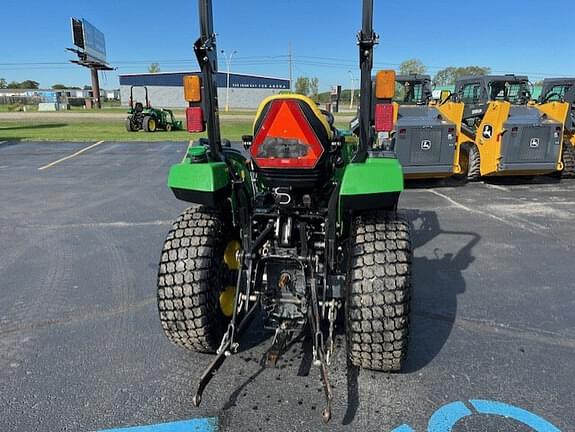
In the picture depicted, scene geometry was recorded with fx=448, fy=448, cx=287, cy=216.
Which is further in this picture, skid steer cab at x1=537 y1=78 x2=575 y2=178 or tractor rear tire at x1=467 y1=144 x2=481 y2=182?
tractor rear tire at x1=467 y1=144 x2=481 y2=182

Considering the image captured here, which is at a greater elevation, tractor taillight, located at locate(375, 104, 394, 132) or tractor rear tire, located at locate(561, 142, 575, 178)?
tractor taillight, located at locate(375, 104, 394, 132)

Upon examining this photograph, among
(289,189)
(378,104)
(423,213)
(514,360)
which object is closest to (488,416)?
(514,360)

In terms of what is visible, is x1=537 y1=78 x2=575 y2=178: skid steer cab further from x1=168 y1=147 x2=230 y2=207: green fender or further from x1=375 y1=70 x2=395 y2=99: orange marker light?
x1=168 y1=147 x2=230 y2=207: green fender

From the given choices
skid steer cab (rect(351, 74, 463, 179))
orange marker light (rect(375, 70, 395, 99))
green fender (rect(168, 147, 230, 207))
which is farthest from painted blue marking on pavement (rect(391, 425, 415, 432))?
skid steer cab (rect(351, 74, 463, 179))

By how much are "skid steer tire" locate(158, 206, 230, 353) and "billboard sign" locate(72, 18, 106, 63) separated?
57.5 metres

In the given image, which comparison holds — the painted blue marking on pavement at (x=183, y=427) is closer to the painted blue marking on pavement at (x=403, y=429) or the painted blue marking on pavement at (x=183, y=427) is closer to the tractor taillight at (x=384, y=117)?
the painted blue marking on pavement at (x=403, y=429)

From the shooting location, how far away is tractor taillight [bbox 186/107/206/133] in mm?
2717

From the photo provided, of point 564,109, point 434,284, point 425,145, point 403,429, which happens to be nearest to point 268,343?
point 403,429

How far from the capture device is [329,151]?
2506mm

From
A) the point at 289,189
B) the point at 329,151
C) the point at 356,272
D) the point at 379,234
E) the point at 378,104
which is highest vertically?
the point at 378,104

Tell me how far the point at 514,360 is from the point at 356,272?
1.27 meters

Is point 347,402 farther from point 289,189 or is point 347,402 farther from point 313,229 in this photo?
point 289,189

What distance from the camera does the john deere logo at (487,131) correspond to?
27.7ft

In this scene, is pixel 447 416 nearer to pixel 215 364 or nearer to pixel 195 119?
pixel 215 364
